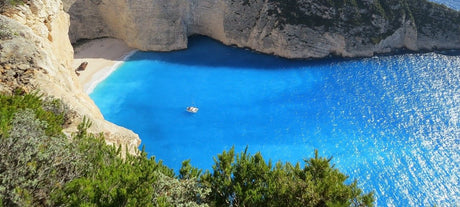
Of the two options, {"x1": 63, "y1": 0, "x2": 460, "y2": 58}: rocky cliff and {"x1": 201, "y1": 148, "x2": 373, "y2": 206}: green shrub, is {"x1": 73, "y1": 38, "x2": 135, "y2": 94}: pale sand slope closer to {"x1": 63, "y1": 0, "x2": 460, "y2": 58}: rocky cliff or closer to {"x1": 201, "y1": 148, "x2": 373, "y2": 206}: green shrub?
{"x1": 63, "y1": 0, "x2": 460, "y2": 58}: rocky cliff

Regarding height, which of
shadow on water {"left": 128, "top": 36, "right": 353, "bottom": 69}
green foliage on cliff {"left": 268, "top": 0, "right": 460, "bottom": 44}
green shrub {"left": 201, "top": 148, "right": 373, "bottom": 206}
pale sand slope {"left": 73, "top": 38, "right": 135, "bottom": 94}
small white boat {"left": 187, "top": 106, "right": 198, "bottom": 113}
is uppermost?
green foliage on cliff {"left": 268, "top": 0, "right": 460, "bottom": 44}

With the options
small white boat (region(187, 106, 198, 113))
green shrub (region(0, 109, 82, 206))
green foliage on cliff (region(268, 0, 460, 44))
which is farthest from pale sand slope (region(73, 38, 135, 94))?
green shrub (region(0, 109, 82, 206))

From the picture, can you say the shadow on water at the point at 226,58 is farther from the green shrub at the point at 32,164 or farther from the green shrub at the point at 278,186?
the green shrub at the point at 32,164

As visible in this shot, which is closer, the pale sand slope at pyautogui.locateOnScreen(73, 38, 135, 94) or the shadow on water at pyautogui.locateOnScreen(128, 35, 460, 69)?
the pale sand slope at pyautogui.locateOnScreen(73, 38, 135, 94)

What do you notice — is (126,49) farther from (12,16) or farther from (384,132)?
(384,132)

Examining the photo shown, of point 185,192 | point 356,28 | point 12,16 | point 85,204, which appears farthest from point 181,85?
→ point 85,204

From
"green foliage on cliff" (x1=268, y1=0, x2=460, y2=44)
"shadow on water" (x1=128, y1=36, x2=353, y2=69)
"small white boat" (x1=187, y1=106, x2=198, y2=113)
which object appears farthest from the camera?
"green foliage on cliff" (x1=268, y1=0, x2=460, y2=44)

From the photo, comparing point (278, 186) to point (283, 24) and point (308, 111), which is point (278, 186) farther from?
point (283, 24)

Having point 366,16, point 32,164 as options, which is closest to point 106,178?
point 32,164
